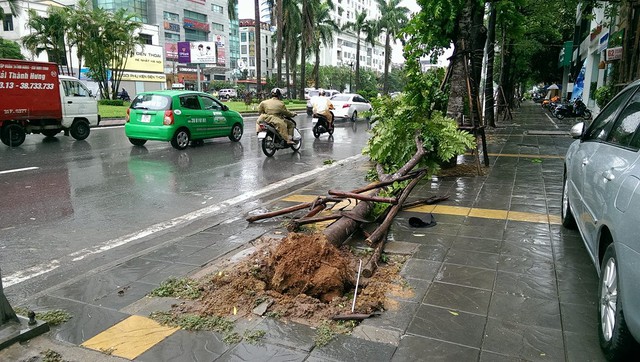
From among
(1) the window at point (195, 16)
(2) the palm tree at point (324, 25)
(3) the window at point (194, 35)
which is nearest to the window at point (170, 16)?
(1) the window at point (195, 16)

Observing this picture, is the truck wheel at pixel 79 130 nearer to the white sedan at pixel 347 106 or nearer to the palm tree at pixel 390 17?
the white sedan at pixel 347 106

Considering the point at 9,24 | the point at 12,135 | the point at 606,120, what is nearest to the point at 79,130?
the point at 12,135

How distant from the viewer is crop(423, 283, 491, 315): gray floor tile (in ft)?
11.5

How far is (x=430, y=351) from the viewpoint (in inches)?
115

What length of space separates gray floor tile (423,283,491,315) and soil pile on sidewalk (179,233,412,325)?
Answer: 25cm

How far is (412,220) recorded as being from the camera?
5.68 meters

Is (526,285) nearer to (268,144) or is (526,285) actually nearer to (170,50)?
(268,144)

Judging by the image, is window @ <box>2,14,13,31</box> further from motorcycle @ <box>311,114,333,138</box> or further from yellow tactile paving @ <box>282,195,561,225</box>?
yellow tactile paving @ <box>282,195,561,225</box>

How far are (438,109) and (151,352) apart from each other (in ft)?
26.5

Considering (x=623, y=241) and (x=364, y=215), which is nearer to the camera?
(x=623, y=241)

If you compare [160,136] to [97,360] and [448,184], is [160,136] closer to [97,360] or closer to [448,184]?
[448,184]

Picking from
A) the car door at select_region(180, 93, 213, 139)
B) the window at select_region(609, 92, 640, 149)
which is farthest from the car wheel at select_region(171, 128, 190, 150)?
the window at select_region(609, 92, 640, 149)

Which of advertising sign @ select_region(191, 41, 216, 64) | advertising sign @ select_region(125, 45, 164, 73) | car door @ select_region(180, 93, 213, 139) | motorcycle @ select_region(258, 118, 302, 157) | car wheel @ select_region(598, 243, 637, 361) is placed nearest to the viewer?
car wheel @ select_region(598, 243, 637, 361)

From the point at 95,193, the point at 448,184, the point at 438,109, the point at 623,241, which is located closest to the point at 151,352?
the point at 623,241
